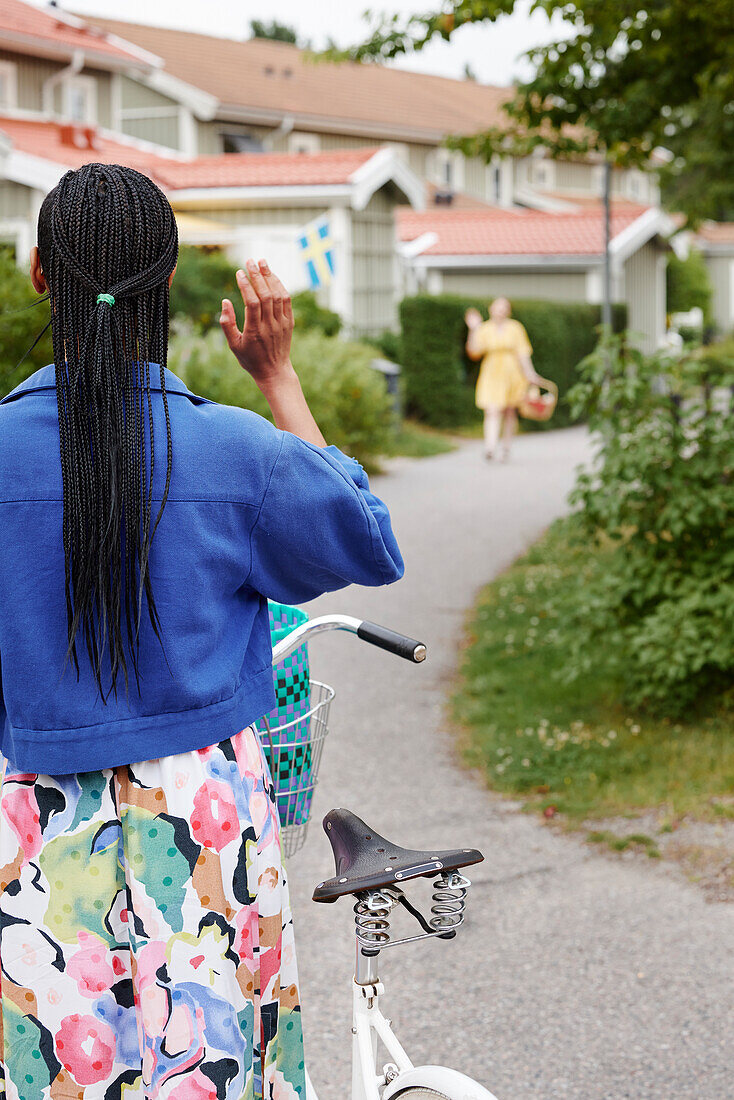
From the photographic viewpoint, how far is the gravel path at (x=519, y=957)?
317 centimetres

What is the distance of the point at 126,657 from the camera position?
1.68 m

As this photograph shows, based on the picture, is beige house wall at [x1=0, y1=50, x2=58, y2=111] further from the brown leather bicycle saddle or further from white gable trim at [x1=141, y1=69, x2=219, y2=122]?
the brown leather bicycle saddle

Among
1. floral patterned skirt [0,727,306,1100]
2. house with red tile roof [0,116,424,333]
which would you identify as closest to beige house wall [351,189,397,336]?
house with red tile roof [0,116,424,333]

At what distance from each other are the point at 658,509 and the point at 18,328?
19.1 ft

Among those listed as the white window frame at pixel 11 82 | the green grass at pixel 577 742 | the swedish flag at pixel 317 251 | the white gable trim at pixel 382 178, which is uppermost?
the white window frame at pixel 11 82

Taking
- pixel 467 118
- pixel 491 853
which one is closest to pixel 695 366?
pixel 491 853

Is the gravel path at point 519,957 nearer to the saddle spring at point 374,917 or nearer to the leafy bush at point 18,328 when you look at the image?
the saddle spring at point 374,917

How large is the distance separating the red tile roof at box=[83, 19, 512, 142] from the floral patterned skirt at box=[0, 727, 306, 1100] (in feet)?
100

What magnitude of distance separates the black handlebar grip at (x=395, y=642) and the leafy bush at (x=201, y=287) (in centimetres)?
1404

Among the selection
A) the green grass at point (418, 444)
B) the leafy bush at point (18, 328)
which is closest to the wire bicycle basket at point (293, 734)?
the leafy bush at point (18, 328)

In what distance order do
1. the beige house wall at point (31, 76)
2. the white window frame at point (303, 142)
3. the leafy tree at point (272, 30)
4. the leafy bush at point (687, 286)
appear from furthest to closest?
Answer: the leafy tree at point (272, 30) < the leafy bush at point (687, 286) < the white window frame at point (303, 142) < the beige house wall at point (31, 76)

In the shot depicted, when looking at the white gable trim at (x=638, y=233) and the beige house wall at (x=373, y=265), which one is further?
the white gable trim at (x=638, y=233)

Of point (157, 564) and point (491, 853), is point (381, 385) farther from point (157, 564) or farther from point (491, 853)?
point (157, 564)

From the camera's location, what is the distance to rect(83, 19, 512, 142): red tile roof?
32.4 metres
